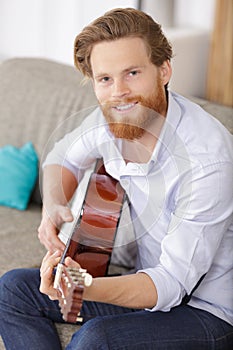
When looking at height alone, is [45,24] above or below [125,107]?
below

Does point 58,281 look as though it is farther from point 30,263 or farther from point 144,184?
point 30,263

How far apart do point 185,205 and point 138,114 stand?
224mm

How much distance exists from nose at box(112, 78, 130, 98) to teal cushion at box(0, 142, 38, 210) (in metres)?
0.92

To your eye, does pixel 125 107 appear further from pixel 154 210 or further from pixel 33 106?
pixel 33 106

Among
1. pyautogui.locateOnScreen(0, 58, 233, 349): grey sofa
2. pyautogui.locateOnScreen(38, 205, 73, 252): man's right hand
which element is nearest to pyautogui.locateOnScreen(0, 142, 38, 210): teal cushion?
pyautogui.locateOnScreen(0, 58, 233, 349): grey sofa

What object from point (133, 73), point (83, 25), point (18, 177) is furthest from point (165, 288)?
point (83, 25)

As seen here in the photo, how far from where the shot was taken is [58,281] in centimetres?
144

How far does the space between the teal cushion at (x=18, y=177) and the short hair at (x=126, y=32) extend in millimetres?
860

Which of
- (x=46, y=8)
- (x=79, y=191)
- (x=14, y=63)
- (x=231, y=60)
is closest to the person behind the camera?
(x=79, y=191)

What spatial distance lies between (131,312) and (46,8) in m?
1.99

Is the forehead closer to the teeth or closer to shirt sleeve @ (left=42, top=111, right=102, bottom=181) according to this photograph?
the teeth

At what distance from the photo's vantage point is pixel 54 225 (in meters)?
1.84

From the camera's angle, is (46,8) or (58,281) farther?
(46,8)

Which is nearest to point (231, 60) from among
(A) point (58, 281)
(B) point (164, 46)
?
(B) point (164, 46)
